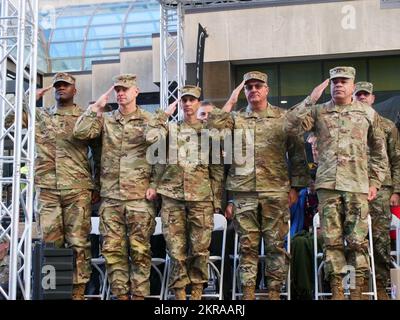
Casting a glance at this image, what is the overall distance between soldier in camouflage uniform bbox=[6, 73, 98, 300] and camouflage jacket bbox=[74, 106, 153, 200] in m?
0.23

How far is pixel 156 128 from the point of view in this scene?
20.2 feet

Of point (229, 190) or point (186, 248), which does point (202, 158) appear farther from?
point (186, 248)

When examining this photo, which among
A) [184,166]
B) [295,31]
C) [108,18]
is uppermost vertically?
[108,18]

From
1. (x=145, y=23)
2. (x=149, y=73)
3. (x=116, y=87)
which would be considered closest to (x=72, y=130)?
(x=116, y=87)

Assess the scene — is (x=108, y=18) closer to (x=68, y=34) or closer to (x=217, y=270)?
(x=68, y=34)

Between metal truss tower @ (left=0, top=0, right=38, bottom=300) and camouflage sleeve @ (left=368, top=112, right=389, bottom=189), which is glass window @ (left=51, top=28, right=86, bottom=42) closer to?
metal truss tower @ (left=0, top=0, right=38, bottom=300)

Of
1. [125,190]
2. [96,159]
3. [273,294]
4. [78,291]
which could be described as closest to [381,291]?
[273,294]

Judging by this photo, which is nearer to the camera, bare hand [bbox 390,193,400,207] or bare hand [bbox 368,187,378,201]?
bare hand [bbox 368,187,378,201]

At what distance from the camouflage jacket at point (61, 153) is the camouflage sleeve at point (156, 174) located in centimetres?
56

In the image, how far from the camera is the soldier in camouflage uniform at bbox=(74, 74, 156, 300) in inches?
237

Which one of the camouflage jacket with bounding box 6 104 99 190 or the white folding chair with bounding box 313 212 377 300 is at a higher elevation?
the camouflage jacket with bounding box 6 104 99 190

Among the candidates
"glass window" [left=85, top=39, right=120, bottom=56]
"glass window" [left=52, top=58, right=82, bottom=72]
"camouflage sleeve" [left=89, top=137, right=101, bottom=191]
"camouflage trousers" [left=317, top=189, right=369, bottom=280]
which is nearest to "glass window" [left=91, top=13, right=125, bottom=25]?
"glass window" [left=85, top=39, right=120, bottom=56]

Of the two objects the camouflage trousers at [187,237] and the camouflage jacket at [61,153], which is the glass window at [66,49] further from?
the camouflage trousers at [187,237]

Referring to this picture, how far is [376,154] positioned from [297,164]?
0.73 metres
